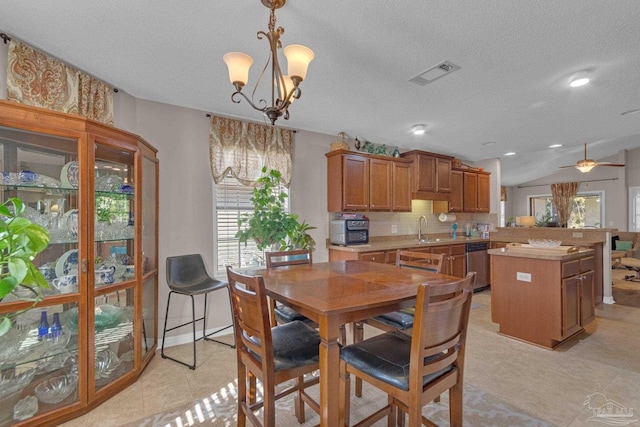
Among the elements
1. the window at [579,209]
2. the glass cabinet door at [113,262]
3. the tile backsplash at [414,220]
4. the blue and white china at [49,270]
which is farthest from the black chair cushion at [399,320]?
the window at [579,209]

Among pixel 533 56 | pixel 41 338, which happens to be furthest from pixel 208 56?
pixel 533 56

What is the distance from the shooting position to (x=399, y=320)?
6.39 feet

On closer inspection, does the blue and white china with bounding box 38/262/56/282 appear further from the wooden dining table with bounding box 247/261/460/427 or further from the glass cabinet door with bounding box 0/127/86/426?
the wooden dining table with bounding box 247/261/460/427

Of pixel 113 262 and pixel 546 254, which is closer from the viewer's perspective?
pixel 113 262

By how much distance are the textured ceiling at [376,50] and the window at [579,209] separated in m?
7.03

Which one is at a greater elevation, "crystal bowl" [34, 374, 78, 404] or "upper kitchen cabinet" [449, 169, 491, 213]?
"upper kitchen cabinet" [449, 169, 491, 213]

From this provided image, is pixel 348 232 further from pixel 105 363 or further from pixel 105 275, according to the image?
pixel 105 363

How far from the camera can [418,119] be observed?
370 centimetres

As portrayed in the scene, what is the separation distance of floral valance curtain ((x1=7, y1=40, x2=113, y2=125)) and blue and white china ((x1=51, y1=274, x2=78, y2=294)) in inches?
48.6

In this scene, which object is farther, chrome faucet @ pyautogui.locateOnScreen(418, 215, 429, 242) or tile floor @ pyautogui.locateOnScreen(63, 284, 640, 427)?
chrome faucet @ pyautogui.locateOnScreen(418, 215, 429, 242)

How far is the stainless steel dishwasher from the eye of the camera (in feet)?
16.7

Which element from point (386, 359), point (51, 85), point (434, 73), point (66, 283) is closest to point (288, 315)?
point (386, 359)

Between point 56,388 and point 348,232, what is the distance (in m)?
3.08

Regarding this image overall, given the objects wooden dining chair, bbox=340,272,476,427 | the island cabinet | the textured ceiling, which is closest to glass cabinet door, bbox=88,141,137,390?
the textured ceiling
